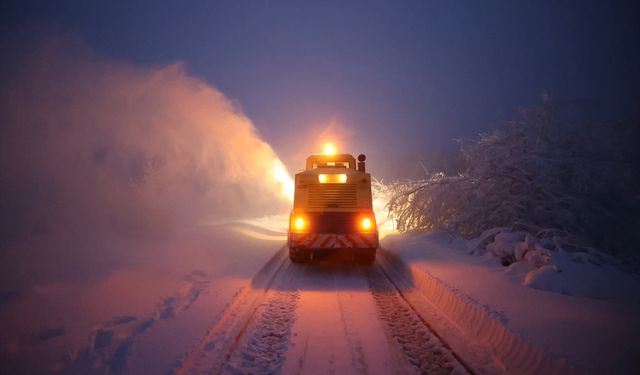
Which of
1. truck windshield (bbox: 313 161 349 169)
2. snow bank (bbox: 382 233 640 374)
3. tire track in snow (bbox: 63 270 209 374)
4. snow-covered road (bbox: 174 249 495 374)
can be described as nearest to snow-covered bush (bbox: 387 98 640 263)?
truck windshield (bbox: 313 161 349 169)

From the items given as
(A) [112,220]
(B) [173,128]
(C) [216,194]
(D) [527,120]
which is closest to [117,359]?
(A) [112,220]

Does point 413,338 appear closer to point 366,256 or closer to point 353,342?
point 353,342

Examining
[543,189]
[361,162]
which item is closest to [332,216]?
[361,162]

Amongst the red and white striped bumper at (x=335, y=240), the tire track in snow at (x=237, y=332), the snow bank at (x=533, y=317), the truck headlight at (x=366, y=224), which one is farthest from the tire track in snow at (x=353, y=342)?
the truck headlight at (x=366, y=224)

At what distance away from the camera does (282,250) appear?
1133 cm

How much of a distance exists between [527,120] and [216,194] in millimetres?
27963

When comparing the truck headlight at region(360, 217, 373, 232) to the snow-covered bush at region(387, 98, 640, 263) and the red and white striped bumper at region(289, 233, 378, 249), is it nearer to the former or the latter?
the red and white striped bumper at region(289, 233, 378, 249)

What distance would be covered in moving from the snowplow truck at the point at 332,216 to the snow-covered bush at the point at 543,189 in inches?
150

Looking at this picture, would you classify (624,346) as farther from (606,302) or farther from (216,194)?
(216,194)

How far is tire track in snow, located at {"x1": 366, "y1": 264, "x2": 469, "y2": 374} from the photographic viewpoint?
11.9 ft

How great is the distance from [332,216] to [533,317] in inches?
204

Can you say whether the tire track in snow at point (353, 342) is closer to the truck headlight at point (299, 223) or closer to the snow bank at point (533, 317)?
the snow bank at point (533, 317)

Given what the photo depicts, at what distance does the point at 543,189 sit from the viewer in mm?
10672

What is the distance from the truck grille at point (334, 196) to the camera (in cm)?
878
